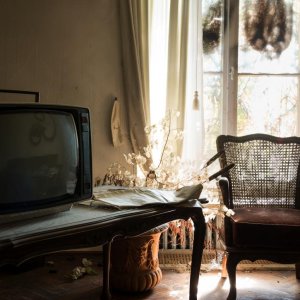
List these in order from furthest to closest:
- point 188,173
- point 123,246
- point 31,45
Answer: point 31,45 → point 188,173 → point 123,246

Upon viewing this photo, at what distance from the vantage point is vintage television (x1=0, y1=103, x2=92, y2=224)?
1.46 metres

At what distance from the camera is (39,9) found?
10.0 ft

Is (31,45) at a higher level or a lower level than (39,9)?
lower

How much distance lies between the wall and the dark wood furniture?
4.26 feet

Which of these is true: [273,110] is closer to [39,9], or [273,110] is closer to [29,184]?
[39,9]

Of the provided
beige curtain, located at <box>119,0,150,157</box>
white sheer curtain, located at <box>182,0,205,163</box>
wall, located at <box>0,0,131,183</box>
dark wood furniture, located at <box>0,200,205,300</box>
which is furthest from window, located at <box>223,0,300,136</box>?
dark wood furniture, located at <box>0,200,205,300</box>

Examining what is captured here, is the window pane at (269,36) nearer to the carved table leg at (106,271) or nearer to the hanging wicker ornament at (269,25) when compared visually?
the hanging wicker ornament at (269,25)

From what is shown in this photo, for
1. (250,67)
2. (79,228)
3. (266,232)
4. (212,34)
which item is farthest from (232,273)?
(212,34)

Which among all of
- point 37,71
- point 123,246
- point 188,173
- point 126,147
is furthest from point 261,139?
point 37,71

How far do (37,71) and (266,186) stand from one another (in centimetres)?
170

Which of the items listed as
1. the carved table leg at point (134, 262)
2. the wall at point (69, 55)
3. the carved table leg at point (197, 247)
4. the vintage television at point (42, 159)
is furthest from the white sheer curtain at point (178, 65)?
the vintage television at point (42, 159)

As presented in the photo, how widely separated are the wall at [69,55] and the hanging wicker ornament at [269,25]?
95 centimetres

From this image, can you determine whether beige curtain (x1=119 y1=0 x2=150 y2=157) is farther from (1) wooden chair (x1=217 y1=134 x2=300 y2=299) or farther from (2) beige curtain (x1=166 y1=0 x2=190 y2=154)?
(1) wooden chair (x1=217 y1=134 x2=300 y2=299)

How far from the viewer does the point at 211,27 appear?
3.21 m
